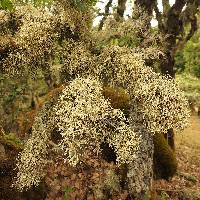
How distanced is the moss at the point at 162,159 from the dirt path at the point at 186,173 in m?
0.33

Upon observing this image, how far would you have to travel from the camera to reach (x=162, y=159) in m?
15.1

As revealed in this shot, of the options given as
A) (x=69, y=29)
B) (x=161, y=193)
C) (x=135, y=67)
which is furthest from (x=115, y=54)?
(x=161, y=193)

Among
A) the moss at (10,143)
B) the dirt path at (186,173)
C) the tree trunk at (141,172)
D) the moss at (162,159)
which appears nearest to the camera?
the tree trunk at (141,172)

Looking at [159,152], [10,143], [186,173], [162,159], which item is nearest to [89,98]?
[10,143]

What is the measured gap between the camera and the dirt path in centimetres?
1406

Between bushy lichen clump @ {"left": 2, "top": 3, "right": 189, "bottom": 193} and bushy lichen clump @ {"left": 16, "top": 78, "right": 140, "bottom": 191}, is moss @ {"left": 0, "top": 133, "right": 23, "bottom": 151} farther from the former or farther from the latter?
bushy lichen clump @ {"left": 16, "top": 78, "right": 140, "bottom": 191}

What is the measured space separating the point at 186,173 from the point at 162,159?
8.47 feet

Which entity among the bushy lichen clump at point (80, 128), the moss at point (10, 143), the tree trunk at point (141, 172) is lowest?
the tree trunk at point (141, 172)

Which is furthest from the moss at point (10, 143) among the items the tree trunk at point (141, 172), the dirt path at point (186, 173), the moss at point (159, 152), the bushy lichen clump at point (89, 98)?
the dirt path at point (186, 173)

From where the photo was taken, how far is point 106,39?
1103 centimetres

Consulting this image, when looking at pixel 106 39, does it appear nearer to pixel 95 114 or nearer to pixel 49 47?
pixel 49 47

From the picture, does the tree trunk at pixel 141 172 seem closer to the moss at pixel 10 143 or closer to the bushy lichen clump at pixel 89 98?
the bushy lichen clump at pixel 89 98

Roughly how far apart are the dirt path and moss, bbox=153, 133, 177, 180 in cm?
33

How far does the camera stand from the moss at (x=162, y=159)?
49.2 ft
